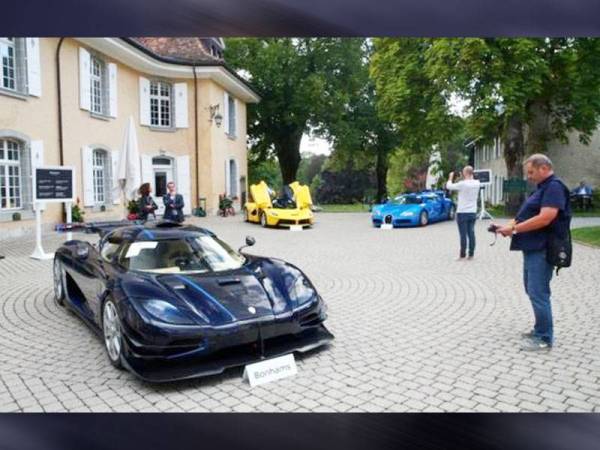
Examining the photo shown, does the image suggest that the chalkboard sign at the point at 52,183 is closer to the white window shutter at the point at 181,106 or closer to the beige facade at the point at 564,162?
the white window shutter at the point at 181,106

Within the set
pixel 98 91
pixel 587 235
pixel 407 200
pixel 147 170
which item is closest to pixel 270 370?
pixel 147 170

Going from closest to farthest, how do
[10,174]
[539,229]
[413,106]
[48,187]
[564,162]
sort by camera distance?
[539,229], [48,187], [10,174], [564,162], [413,106]

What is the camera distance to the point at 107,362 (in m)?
3.09

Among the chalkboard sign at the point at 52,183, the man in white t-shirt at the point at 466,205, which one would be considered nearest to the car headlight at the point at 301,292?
the chalkboard sign at the point at 52,183

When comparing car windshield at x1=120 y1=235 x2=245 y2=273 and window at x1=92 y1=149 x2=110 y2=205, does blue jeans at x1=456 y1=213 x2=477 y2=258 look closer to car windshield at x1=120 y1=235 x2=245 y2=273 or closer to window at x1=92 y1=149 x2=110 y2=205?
car windshield at x1=120 y1=235 x2=245 y2=273

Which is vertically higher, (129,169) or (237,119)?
(237,119)

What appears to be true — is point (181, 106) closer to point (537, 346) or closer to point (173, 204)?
point (173, 204)

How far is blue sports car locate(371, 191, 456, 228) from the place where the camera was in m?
5.66

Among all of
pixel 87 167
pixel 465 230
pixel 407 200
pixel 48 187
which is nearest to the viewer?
pixel 87 167

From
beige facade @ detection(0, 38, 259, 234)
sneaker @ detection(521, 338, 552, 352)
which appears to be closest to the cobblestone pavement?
sneaker @ detection(521, 338, 552, 352)

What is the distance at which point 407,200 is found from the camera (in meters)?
6.50

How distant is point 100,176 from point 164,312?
6.76 feet

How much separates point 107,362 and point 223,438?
1517 millimetres

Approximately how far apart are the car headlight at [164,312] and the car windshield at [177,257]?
43cm
